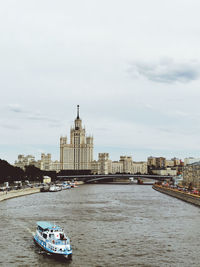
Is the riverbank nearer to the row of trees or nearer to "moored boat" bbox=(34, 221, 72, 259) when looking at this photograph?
"moored boat" bbox=(34, 221, 72, 259)

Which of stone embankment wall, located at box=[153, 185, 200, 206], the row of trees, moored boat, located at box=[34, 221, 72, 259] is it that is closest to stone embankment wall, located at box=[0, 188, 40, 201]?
the row of trees

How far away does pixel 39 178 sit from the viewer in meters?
185

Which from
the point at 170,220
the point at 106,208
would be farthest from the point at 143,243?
the point at 106,208

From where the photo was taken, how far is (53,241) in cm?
3647

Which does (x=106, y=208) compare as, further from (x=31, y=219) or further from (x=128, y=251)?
(x=128, y=251)

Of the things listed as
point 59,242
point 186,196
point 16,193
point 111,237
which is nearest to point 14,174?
point 16,193

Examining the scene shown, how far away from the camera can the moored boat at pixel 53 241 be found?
34531mm

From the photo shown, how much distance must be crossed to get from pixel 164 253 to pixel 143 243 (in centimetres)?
462

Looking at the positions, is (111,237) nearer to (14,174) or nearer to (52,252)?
(52,252)

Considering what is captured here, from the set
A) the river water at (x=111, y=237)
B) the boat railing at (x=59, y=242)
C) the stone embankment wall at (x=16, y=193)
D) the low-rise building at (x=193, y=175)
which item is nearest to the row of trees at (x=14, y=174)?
the stone embankment wall at (x=16, y=193)

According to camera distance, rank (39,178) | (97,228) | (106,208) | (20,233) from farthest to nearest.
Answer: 1. (39,178)
2. (106,208)
3. (97,228)
4. (20,233)

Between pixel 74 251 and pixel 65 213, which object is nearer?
pixel 74 251

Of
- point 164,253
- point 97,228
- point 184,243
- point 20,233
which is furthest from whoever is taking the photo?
point 97,228

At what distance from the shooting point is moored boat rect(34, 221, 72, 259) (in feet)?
113
